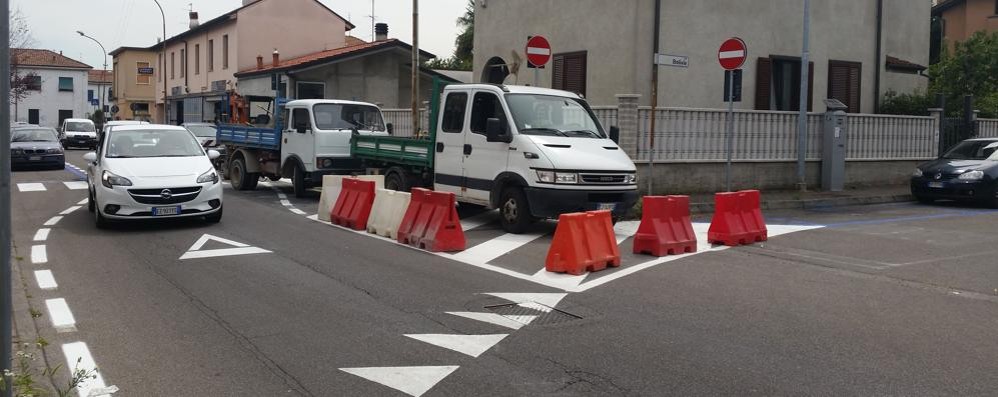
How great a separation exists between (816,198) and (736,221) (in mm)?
6279

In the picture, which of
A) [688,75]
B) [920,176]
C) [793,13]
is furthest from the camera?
[793,13]

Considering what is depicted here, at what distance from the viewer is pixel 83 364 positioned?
20.0ft

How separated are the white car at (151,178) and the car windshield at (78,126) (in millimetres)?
36095

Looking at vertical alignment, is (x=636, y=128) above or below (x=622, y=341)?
above

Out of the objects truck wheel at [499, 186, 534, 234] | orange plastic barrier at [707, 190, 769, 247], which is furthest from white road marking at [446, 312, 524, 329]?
orange plastic barrier at [707, 190, 769, 247]

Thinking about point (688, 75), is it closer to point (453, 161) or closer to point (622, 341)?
point (453, 161)

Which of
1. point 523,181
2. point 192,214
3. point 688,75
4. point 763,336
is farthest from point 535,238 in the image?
point 688,75

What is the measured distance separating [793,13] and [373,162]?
11699 mm

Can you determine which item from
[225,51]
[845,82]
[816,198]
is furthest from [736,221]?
[225,51]

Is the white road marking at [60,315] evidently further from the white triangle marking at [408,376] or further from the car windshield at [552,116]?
the car windshield at [552,116]

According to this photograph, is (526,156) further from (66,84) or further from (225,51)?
(66,84)

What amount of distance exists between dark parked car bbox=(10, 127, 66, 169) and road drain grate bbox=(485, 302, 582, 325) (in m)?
23.8

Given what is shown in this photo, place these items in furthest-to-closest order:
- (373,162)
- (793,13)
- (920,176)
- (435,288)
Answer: (793,13) < (920,176) < (373,162) < (435,288)

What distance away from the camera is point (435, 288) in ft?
28.6
